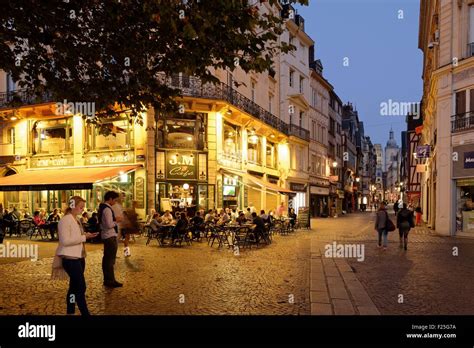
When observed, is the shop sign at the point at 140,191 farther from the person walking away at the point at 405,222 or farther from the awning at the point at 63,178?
the person walking away at the point at 405,222

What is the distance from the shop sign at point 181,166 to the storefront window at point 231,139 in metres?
2.98

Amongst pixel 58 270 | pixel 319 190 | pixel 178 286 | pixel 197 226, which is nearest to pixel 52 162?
pixel 197 226

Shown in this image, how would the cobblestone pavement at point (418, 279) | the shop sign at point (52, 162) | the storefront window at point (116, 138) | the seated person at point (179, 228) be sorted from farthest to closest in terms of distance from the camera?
the shop sign at point (52, 162), the storefront window at point (116, 138), the seated person at point (179, 228), the cobblestone pavement at point (418, 279)

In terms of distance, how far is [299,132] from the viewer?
37.5 metres

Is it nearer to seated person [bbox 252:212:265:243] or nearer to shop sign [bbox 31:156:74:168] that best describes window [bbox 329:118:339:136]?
shop sign [bbox 31:156:74:168]

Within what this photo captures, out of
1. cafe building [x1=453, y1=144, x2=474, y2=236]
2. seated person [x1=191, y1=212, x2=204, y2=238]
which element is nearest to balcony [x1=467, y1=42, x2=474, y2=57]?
cafe building [x1=453, y1=144, x2=474, y2=236]

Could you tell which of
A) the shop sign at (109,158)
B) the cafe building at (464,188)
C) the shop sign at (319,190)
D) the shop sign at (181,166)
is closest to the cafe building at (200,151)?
the shop sign at (181,166)

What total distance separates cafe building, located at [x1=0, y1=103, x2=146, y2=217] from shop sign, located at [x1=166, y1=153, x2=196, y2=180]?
145 cm

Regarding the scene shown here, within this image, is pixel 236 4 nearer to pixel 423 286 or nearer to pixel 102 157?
pixel 423 286

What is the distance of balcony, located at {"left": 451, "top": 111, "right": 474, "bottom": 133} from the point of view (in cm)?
1947

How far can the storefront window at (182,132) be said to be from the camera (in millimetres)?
21969

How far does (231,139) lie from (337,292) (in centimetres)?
1884

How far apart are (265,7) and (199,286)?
2721 cm
